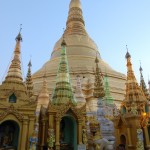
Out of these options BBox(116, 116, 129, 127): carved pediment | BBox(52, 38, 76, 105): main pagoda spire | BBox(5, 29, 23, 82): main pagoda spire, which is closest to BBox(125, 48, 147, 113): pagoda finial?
BBox(116, 116, 129, 127): carved pediment

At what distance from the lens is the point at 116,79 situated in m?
29.3

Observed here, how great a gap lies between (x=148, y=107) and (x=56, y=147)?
26.1 feet

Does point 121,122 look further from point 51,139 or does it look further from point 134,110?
point 51,139

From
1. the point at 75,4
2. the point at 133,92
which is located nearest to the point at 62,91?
the point at 133,92

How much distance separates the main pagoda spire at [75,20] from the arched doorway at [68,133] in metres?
23.5

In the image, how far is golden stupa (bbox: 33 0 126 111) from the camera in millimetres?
25577

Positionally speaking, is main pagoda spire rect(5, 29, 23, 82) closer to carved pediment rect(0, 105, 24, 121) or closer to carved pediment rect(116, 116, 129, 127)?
carved pediment rect(0, 105, 24, 121)

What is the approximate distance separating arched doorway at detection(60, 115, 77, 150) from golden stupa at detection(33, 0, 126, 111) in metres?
6.14

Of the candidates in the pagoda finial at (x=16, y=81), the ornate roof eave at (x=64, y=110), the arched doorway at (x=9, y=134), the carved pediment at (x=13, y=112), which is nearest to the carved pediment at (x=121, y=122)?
the ornate roof eave at (x=64, y=110)

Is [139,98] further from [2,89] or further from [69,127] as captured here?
[2,89]

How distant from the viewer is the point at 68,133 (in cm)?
1358

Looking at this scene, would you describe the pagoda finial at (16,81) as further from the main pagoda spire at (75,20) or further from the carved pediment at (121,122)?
the main pagoda spire at (75,20)

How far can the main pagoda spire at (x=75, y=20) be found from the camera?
116 ft

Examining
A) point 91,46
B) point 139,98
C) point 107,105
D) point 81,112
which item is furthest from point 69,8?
point 81,112
